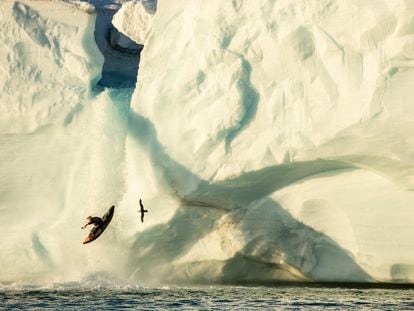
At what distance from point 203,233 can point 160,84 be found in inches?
86.7

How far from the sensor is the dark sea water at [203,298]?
11727 millimetres

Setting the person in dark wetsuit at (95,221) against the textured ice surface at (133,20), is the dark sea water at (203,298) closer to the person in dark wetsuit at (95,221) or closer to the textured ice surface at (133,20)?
the person in dark wetsuit at (95,221)

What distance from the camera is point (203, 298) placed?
1254cm

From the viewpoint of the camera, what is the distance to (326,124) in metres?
13.2

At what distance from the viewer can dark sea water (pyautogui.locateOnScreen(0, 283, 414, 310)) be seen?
1173 cm

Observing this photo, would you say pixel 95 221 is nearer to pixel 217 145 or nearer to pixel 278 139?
pixel 217 145

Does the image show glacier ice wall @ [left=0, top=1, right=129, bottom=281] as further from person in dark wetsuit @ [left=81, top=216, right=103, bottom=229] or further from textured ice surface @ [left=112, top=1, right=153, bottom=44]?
textured ice surface @ [left=112, top=1, right=153, bottom=44]

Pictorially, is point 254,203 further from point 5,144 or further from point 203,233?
point 5,144

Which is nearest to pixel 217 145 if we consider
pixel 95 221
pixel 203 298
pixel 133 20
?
pixel 95 221

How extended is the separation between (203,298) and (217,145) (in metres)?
2.31

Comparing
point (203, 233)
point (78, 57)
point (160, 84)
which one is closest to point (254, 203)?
point (203, 233)

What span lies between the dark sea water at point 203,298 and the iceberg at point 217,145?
68 cm

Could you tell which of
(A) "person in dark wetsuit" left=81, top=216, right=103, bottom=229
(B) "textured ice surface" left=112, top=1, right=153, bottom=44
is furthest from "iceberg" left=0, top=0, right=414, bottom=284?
(B) "textured ice surface" left=112, top=1, right=153, bottom=44

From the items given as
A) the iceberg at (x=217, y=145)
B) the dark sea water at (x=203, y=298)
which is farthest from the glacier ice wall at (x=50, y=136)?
the dark sea water at (x=203, y=298)
